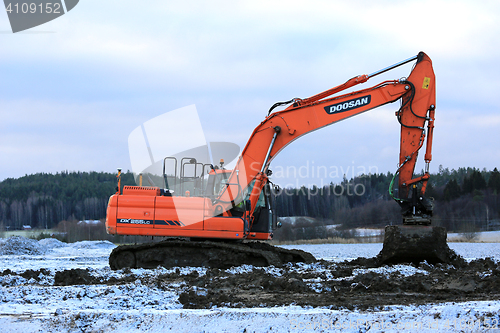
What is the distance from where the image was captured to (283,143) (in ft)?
41.6

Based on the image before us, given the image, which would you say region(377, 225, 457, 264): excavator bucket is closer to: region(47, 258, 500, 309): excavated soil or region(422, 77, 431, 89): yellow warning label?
region(47, 258, 500, 309): excavated soil

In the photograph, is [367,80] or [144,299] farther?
[367,80]

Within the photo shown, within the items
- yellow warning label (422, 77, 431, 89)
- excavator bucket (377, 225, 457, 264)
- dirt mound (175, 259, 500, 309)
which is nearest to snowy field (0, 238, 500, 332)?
dirt mound (175, 259, 500, 309)

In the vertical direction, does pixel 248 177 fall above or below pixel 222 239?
above

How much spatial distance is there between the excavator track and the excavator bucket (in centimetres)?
281

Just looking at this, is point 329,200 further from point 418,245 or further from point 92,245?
point 418,245

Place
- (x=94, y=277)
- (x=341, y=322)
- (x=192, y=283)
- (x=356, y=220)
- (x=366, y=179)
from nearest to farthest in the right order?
(x=341, y=322), (x=192, y=283), (x=94, y=277), (x=356, y=220), (x=366, y=179)

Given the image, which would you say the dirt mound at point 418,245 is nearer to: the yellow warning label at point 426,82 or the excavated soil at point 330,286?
the excavated soil at point 330,286

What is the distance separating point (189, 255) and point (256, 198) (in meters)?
2.26

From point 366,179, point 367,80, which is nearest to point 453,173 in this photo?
point 366,179

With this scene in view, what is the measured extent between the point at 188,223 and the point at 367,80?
575 cm

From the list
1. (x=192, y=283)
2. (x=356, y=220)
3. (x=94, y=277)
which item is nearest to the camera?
(x=192, y=283)

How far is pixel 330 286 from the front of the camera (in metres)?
8.27

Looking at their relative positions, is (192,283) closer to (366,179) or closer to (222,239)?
(222,239)
